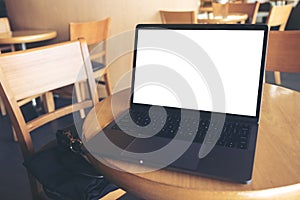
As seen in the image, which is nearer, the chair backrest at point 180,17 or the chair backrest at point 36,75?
the chair backrest at point 36,75

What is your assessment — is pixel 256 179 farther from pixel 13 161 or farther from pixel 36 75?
pixel 13 161

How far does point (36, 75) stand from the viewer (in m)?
0.99

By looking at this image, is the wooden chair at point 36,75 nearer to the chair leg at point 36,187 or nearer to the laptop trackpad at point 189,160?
the chair leg at point 36,187

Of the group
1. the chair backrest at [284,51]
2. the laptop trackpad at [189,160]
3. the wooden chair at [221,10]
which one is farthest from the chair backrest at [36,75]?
the wooden chair at [221,10]

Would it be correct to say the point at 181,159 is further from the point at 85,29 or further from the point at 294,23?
the point at 294,23

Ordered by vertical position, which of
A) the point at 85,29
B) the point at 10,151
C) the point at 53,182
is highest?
the point at 85,29

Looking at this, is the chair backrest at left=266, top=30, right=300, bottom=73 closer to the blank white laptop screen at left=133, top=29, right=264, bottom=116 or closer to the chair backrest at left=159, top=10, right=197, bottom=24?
the blank white laptop screen at left=133, top=29, right=264, bottom=116

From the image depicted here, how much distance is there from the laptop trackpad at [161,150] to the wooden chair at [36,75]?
1.61 feet

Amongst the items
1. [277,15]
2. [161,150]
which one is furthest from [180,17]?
[161,150]

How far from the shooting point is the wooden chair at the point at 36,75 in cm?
91

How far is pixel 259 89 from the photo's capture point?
0.69 metres

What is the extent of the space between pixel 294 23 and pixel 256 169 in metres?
3.44

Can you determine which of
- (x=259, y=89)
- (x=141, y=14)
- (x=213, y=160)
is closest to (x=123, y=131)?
(x=213, y=160)

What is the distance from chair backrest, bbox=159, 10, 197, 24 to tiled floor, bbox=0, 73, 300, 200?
1128mm
